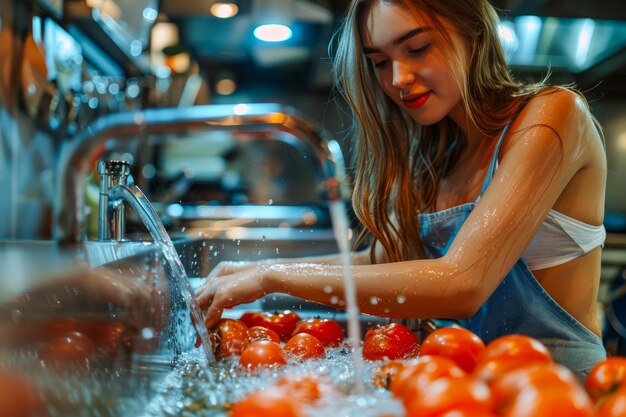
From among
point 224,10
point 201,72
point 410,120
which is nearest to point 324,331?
point 410,120

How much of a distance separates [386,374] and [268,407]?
277 millimetres

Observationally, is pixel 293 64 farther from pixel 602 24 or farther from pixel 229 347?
pixel 229 347

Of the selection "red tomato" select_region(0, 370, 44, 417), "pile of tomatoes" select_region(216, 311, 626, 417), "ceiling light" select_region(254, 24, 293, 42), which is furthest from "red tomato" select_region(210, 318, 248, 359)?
"ceiling light" select_region(254, 24, 293, 42)

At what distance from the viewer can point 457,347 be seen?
2.93 feet

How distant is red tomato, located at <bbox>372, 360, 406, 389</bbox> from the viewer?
2.76 feet

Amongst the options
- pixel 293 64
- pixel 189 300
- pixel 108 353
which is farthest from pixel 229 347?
pixel 293 64

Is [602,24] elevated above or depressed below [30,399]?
above

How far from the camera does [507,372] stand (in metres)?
0.72

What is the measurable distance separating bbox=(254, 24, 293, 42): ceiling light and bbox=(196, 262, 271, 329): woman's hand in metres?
3.28

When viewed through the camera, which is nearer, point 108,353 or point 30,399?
point 30,399

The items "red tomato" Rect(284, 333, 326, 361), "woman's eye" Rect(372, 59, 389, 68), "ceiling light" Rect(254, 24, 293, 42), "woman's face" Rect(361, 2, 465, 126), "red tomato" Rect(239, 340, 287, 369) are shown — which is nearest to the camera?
"red tomato" Rect(239, 340, 287, 369)

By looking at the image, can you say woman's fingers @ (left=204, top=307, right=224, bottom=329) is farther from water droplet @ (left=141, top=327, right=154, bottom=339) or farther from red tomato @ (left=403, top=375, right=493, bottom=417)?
red tomato @ (left=403, top=375, right=493, bottom=417)

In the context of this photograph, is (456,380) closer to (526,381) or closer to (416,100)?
(526,381)

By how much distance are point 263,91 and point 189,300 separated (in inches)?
236
